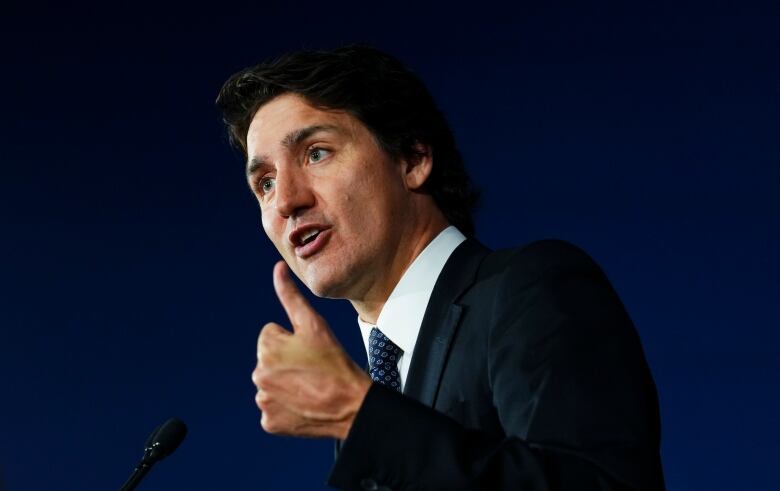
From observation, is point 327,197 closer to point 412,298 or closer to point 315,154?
point 315,154

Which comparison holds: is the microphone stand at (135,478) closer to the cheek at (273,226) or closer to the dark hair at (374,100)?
the cheek at (273,226)

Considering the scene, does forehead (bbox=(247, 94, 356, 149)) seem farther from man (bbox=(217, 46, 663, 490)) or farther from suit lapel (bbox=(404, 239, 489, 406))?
suit lapel (bbox=(404, 239, 489, 406))

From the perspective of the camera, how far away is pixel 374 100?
169cm

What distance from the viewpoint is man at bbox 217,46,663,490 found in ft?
3.16

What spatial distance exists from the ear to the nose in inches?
8.5

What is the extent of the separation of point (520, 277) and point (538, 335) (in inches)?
4.5

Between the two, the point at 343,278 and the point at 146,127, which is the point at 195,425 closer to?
the point at 146,127

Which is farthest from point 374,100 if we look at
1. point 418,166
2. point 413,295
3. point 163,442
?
point 163,442

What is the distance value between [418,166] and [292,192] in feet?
0.97

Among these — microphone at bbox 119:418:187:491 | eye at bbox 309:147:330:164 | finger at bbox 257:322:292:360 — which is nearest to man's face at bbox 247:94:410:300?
eye at bbox 309:147:330:164

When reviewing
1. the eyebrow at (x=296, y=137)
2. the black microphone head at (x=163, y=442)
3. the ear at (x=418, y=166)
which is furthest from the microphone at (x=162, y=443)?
the ear at (x=418, y=166)

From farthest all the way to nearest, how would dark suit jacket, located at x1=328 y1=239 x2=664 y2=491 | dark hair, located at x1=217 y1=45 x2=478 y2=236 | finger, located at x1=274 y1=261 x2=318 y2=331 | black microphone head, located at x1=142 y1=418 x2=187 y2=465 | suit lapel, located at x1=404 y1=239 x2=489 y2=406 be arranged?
dark hair, located at x1=217 y1=45 x2=478 y2=236, black microphone head, located at x1=142 y1=418 x2=187 y2=465, suit lapel, located at x1=404 y1=239 x2=489 y2=406, finger, located at x1=274 y1=261 x2=318 y2=331, dark suit jacket, located at x1=328 y1=239 x2=664 y2=491

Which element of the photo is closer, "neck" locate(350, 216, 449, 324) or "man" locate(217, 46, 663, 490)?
"man" locate(217, 46, 663, 490)

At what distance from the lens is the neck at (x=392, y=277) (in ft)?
5.13
